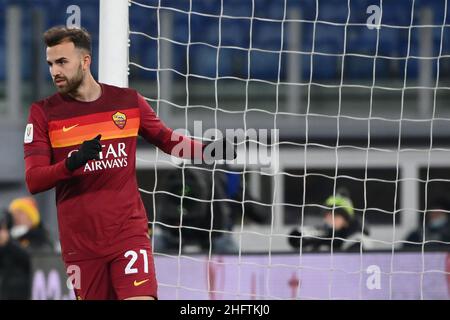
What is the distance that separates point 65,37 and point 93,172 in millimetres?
565

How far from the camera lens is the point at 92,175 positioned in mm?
4785

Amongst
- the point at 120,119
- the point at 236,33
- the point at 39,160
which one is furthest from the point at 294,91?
the point at 39,160

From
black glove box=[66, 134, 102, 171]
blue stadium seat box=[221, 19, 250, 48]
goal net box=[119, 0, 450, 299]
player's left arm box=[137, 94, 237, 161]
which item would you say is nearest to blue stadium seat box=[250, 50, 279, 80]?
goal net box=[119, 0, 450, 299]

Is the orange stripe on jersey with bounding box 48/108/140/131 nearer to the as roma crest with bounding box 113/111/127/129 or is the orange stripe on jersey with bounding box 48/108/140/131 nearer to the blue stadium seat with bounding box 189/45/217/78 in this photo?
the as roma crest with bounding box 113/111/127/129

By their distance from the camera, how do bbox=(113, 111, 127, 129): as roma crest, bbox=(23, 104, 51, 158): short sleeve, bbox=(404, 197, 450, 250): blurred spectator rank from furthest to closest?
bbox=(404, 197, 450, 250): blurred spectator < bbox=(113, 111, 127, 129): as roma crest < bbox=(23, 104, 51, 158): short sleeve

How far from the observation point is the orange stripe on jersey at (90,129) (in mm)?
4777

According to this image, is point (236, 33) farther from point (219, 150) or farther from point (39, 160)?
point (39, 160)

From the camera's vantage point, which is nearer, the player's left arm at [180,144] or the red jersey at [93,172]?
the red jersey at [93,172]

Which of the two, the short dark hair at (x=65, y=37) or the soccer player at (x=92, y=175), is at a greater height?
the short dark hair at (x=65, y=37)

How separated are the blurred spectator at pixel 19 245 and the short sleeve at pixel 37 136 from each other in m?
3.60

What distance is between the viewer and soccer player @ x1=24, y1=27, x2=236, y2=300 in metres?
4.75

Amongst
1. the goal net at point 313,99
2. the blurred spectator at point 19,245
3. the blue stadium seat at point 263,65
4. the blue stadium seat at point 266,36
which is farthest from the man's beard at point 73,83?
the blue stadium seat at point 263,65

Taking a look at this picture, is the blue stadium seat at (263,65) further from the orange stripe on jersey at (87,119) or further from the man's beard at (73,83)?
the man's beard at (73,83)
